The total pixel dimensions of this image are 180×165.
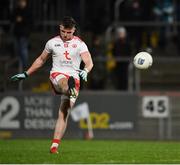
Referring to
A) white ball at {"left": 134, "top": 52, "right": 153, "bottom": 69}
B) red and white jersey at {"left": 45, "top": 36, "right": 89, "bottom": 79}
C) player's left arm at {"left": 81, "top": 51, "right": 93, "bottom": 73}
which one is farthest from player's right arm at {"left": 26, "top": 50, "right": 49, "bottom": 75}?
white ball at {"left": 134, "top": 52, "right": 153, "bottom": 69}

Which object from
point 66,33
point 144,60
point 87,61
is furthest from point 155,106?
point 66,33

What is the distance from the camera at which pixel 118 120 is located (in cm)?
2444

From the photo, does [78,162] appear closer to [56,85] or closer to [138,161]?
[138,161]

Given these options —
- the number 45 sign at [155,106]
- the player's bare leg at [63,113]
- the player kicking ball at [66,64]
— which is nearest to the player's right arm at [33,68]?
the player kicking ball at [66,64]

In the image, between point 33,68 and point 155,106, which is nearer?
point 33,68

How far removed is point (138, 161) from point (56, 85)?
2866mm

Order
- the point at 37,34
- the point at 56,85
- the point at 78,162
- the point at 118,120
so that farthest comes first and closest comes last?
the point at 37,34 < the point at 118,120 < the point at 56,85 < the point at 78,162

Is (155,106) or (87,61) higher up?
(87,61)

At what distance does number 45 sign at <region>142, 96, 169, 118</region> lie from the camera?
24422 millimetres

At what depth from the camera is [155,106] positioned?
24.5m

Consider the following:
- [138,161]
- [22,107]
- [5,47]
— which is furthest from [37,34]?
[138,161]

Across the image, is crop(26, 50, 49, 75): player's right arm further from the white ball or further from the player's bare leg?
the white ball

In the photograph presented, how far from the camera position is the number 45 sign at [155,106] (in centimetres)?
2442

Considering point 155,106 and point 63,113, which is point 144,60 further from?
point 155,106
